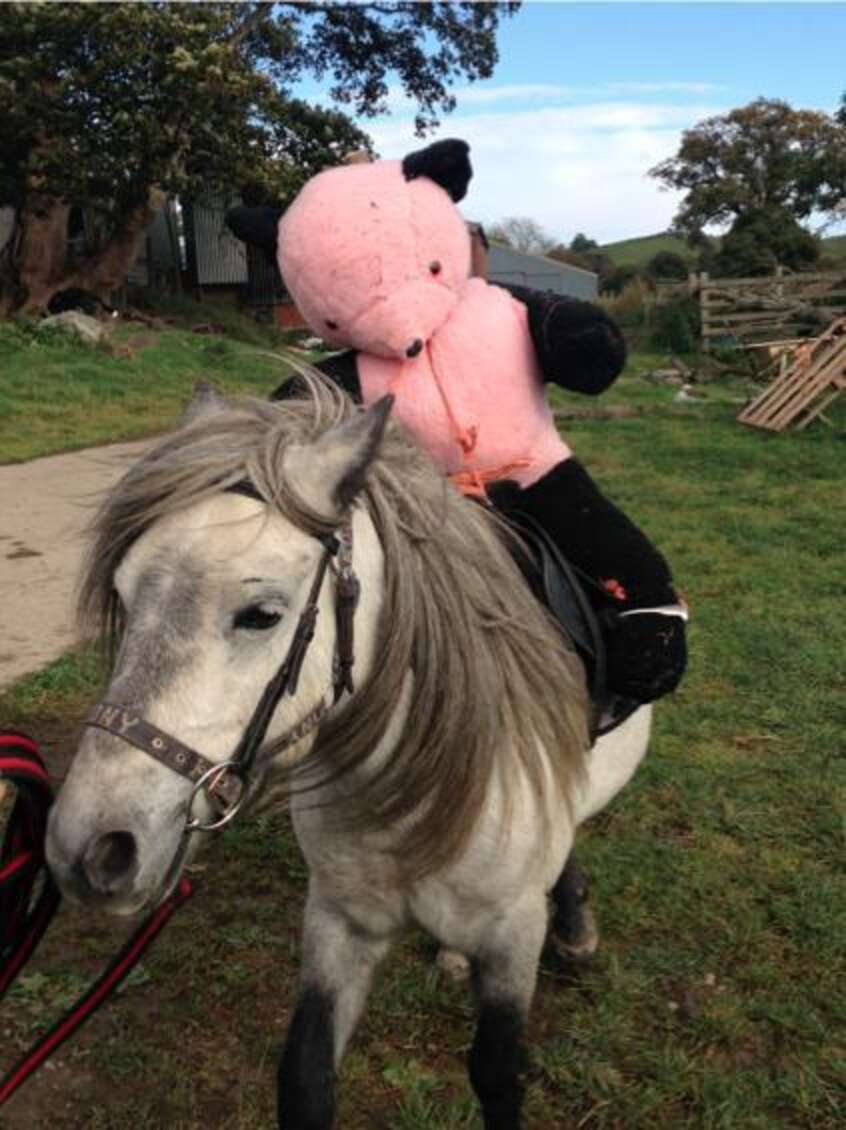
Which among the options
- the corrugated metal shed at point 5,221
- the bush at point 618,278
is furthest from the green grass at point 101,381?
the bush at point 618,278

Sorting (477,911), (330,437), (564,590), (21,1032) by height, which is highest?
(330,437)

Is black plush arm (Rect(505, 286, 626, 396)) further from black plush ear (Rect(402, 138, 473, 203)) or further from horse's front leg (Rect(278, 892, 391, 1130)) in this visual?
horse's front leg (Rect(278, 892, 391, 1130))

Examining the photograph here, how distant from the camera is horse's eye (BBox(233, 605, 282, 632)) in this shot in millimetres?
1348

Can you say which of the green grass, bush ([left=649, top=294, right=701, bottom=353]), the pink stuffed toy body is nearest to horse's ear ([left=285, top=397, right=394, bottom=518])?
the pink stuffed toy body

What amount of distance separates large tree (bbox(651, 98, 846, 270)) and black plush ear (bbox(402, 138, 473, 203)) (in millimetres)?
41685

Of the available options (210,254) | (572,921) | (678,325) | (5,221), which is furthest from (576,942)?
(210,254)

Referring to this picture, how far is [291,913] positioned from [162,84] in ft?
51.4

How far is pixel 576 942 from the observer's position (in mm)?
2812

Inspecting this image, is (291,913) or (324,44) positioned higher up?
(324,44)

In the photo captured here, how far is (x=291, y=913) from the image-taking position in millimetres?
3074

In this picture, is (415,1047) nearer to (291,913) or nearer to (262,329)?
(291,913)

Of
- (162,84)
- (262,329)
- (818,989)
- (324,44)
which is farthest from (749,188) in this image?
(818,989)

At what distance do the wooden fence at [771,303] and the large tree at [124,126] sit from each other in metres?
7.54

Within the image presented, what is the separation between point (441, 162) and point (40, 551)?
4.62m
